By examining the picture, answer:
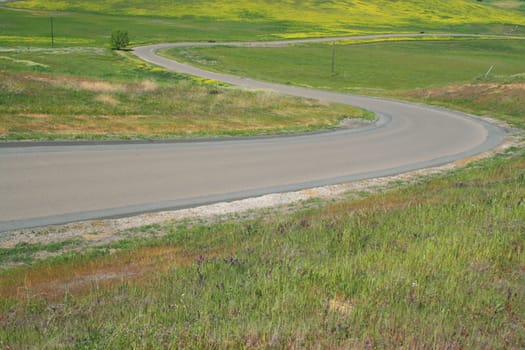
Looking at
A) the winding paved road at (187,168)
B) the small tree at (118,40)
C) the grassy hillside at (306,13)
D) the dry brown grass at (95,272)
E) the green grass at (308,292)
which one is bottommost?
the winding paved road at (187,168)

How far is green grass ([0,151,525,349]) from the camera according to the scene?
15.6 feet

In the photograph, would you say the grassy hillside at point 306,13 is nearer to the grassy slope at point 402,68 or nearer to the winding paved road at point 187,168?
the grassy slope at point 402,68

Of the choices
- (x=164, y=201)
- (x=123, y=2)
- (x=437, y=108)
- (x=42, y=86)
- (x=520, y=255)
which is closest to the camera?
(x=520, y=255)

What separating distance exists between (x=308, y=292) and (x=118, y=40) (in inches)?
3402

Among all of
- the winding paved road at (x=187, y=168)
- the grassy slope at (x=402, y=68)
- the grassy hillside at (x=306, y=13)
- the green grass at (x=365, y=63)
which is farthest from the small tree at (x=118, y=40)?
the winding paved road at (x=187, y=168)

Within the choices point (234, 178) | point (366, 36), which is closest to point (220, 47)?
point (366, 36)

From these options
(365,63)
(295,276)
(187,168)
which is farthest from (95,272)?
(365,63)

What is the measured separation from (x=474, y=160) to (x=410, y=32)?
130962 millimetres

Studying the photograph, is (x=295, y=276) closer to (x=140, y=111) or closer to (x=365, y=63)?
(x=140, y=111)

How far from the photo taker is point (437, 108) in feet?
131

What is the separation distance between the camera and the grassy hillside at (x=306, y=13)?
151875mm

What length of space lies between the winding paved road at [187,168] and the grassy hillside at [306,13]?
117 m

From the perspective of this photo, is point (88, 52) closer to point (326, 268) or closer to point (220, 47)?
point (220, 47)

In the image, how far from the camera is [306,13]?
16612 cm
